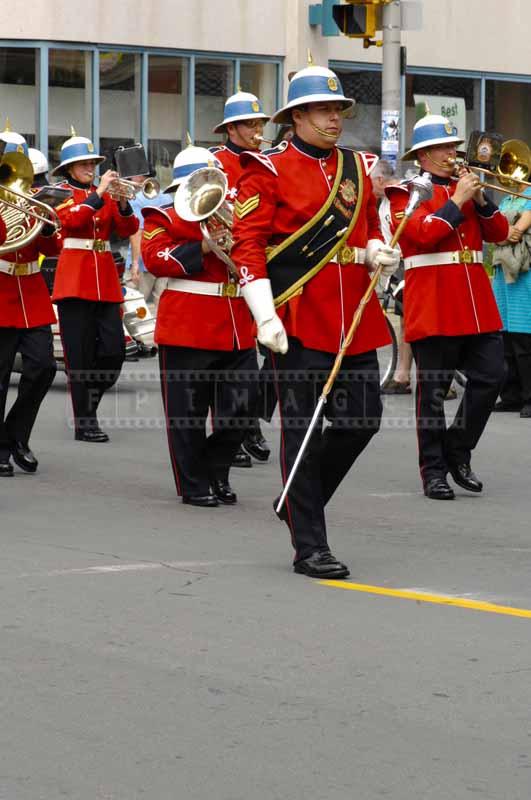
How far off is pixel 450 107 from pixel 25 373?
16.6 meters

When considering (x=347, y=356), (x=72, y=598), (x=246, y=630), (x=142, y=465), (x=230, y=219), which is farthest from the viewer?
(x=142, y=465)

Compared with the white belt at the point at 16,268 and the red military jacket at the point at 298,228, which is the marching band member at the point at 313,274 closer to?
the red military jacket at the point at 298,228

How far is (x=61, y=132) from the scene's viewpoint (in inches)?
882

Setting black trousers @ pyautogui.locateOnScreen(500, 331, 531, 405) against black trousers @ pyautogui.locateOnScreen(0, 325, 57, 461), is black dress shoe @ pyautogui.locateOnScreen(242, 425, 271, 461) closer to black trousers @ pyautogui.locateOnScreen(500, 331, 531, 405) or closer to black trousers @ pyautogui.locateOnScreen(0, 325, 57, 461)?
black trousers @ pyautogui.locateOnScreen(0, 325, 57, 461)

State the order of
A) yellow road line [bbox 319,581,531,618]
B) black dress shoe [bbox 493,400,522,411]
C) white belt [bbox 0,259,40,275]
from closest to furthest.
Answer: yellow road line [bbox 319,581,531,618] → white belt [bbox 0,259,40,275] → black dress shoe [bbox 493,400,522,411]

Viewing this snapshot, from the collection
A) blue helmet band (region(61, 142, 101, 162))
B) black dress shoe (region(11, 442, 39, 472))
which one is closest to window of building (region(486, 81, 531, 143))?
blue helmet band (region(61, 142, 101, 162))

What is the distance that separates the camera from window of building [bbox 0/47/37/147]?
22062 mm

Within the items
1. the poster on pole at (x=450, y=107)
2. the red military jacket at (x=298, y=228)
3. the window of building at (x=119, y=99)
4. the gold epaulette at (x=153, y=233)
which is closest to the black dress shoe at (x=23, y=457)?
the gold epaulette at (x=153, y=233)

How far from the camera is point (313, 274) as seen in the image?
7.39 meters

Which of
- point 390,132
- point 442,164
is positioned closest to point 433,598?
point 442,164

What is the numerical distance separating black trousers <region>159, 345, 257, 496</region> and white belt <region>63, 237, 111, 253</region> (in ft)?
8.40

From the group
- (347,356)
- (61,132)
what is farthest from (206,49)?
(347,356)

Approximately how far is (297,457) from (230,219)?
2140 millimetres

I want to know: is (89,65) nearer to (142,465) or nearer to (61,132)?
(61,132)
